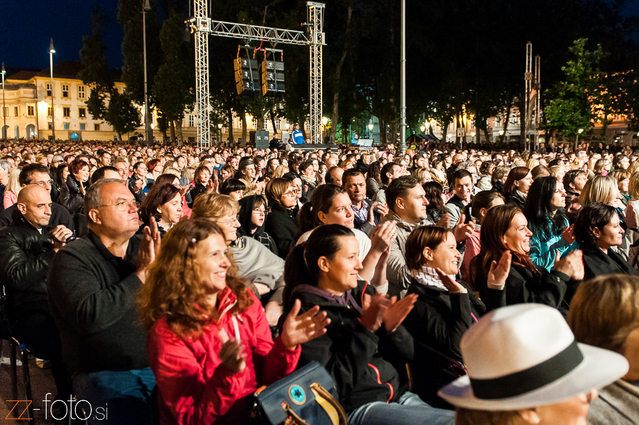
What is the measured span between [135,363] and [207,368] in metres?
0.75

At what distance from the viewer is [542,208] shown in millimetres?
6195

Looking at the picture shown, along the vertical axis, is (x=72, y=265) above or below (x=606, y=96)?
below

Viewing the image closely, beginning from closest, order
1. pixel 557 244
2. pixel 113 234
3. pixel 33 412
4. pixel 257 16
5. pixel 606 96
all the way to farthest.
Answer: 1. pixel 113 234
2. pixel 33 412
3. pixel 557 244
4. pixel 606 96
5. pixel 257 16

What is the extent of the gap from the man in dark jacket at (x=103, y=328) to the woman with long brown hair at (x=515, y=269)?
2348mm

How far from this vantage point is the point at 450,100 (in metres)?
43.8

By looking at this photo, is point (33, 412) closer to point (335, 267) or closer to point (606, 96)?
point (335, 267)

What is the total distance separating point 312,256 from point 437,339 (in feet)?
2.84

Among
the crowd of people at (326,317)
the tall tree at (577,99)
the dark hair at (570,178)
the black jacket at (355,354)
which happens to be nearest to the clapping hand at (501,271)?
the crowd of people at (326,317)

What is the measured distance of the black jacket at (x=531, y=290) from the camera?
157 inches

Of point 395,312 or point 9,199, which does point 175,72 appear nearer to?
point 9,199

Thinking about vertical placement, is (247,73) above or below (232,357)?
above

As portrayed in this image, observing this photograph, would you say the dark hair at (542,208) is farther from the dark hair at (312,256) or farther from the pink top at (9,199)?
the pink top at (9,199)

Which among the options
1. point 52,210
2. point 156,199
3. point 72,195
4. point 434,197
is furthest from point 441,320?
point 72,195

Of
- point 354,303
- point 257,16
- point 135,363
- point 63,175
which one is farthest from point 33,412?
point 257,16
